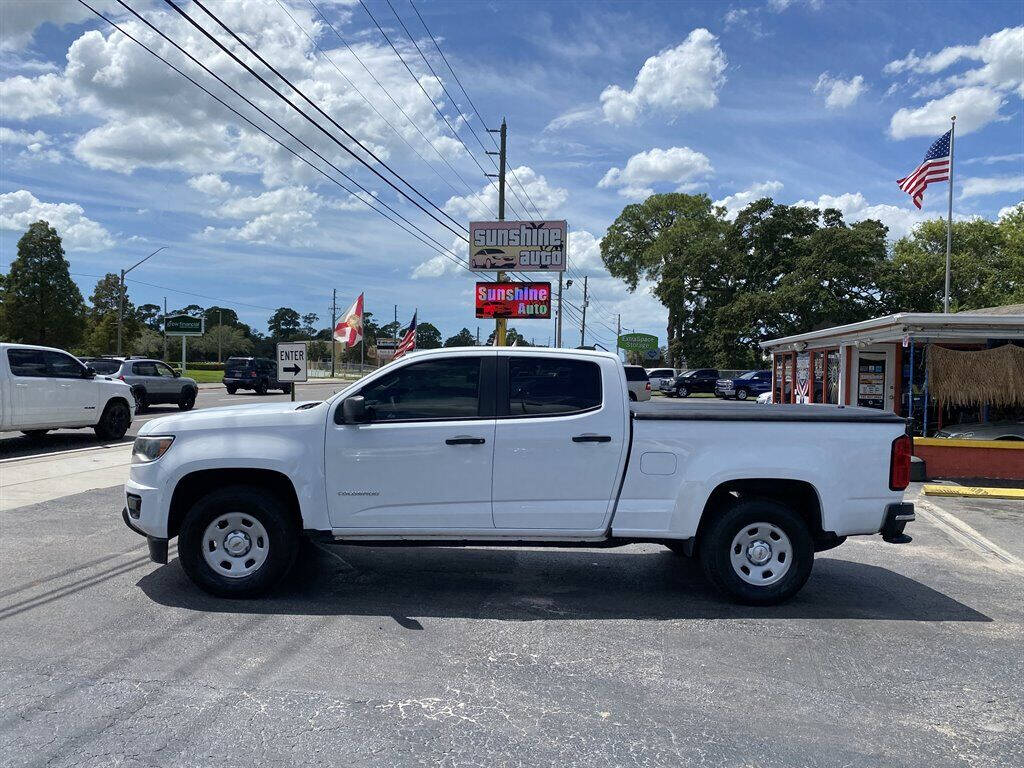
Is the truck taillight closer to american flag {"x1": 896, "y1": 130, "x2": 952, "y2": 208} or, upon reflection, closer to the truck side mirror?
the truck side mirror

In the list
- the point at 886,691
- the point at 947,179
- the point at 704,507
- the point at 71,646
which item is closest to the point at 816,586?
the point at 704,507

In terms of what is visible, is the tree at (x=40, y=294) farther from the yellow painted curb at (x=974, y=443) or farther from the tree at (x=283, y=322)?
the tree at (x=283, y=322)

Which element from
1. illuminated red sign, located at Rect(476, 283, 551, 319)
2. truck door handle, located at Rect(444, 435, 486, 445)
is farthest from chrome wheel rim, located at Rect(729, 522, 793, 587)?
illuminated red sign, located at Rect(476, 283, 551, 319)

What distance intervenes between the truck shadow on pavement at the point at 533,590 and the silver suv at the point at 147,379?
1713 cm

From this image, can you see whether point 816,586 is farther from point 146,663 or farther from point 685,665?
point 146,663

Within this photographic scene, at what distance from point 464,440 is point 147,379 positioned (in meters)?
19.4

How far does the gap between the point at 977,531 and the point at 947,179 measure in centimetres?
1984

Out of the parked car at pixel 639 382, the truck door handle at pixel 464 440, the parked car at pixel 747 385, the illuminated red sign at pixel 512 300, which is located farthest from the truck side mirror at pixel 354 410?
the parked car at pixel 747 385

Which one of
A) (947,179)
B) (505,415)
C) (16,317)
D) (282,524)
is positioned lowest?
(282,524)

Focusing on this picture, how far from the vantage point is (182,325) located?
2124 inches

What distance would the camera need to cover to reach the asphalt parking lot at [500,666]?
343 centimetres

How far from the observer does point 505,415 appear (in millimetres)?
5375

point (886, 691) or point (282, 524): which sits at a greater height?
point (282, 524)

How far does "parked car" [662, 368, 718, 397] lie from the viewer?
42156 millimetres
